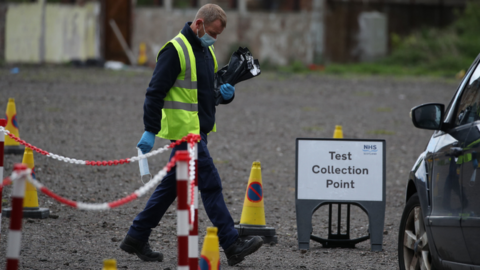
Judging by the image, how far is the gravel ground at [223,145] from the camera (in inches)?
240

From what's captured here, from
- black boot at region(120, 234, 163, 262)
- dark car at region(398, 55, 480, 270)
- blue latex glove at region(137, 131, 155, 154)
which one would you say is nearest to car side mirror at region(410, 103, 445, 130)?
dark car at region(398, 55, 480, 270)

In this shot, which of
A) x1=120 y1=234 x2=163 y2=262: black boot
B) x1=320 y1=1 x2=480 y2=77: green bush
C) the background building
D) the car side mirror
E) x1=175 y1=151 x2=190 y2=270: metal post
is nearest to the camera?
x1=175 y1=151 x2=190 y2=270: metal post

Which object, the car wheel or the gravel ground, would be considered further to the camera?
the gravel ground

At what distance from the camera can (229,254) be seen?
5438mm

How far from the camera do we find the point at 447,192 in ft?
13.6

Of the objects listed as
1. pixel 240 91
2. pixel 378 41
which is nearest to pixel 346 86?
pixel 240 91

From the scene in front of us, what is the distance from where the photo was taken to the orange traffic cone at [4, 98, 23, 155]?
9953 millimetres

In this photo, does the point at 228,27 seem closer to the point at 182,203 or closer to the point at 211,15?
the point at 211,15

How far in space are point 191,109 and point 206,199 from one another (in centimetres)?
73

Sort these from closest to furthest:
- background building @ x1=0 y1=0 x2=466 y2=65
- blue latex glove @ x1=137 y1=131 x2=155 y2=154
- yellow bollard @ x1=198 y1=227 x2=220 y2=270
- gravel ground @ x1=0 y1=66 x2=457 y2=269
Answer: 1. yellow bollard @ x1=198 y1=227 x2=220 y2=270
2. blue latex glove @ x1=137 y1=131 x2=155 y2=154
3. gravel ground @ x1=0 y1=66 x2=457 y2=269
4. background building @ x1=0 y1=0 x2=466 y2=65

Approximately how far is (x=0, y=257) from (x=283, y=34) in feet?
96.2

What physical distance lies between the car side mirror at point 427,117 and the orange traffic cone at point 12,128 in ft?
22.7

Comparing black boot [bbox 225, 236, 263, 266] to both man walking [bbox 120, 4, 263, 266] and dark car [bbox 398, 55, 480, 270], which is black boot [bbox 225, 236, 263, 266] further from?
dark car [bbox 398, 55, 480, 270]

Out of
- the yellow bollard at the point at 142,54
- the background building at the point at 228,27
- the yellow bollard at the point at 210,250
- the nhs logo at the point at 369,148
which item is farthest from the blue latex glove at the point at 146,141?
the background building at the point at 228,27
